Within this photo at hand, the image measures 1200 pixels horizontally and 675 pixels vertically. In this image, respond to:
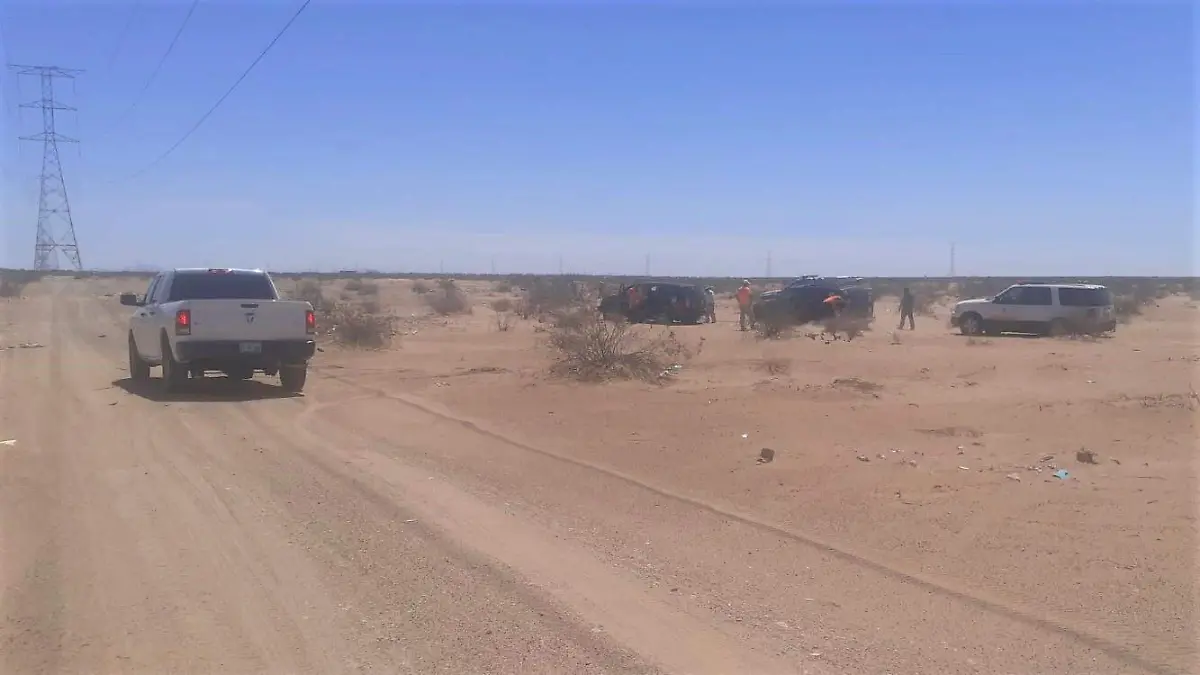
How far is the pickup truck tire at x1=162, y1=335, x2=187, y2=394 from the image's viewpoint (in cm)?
1689

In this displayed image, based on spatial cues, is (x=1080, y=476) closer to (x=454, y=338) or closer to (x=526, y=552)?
(x=526, y=552)

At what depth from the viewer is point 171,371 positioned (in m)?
17.0

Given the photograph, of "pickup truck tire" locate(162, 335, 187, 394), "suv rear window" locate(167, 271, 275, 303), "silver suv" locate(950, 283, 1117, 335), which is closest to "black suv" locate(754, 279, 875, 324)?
"silver suv" locate(950, 283, 1117, 335)

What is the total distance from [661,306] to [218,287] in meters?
23.8

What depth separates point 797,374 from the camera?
20859 mm

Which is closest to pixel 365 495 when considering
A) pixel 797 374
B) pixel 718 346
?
pixel 797 374

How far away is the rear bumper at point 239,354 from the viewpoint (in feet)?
54.4

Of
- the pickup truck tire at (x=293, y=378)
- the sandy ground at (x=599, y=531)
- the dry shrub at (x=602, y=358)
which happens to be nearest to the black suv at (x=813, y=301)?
the dry shrub at (x=602, y=358)

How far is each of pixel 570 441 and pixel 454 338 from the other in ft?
64.3

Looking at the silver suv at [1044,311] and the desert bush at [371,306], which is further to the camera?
the desert bush at [371,306]

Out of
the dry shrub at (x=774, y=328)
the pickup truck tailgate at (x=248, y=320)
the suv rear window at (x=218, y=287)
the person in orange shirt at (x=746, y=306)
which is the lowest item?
the dry shrub at (x=774, y=328)

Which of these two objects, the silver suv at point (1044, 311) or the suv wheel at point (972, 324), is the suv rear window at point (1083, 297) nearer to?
the silver suv at point (1044, 311)

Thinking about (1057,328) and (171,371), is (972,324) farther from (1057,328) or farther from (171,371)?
(171,371)

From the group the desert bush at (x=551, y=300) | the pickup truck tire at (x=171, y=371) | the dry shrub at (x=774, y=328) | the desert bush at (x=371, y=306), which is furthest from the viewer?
the desert bush at (x=551, y=300)
